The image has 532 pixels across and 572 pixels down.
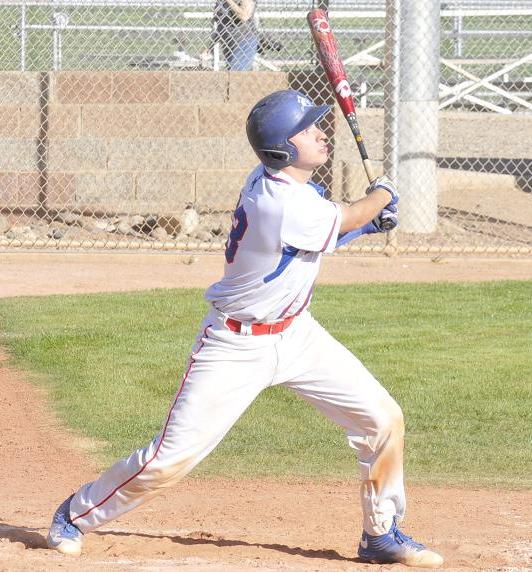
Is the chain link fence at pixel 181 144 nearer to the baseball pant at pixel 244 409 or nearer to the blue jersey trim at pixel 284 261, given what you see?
the baseball pant at pixel 244 409

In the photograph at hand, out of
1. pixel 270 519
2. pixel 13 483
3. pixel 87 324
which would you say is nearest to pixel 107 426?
pixel 13 483

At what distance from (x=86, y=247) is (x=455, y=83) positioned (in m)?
8.99

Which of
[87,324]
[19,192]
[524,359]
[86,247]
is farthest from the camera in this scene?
[19,192]

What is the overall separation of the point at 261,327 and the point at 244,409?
0.30 metres

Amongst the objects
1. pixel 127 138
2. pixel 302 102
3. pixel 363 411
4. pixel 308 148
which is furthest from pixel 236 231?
pixel 127 138

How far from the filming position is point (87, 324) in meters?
9.18

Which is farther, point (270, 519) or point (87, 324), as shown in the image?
point (87, 324)

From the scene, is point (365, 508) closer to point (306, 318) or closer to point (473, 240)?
point (306, 318)

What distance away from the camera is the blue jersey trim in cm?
418

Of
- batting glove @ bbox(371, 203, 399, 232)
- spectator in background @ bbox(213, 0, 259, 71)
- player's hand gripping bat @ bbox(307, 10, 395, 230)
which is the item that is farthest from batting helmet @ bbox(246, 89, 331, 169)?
spectator in background @ bbox(213, 0, 259, 71)

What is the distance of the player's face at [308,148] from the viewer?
13.8 feet

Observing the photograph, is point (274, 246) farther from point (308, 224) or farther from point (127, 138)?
point (127, 138)

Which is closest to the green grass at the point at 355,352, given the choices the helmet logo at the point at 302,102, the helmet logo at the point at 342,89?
the helmet logo at the point at 342,89

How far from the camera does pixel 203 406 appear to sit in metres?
4.22
